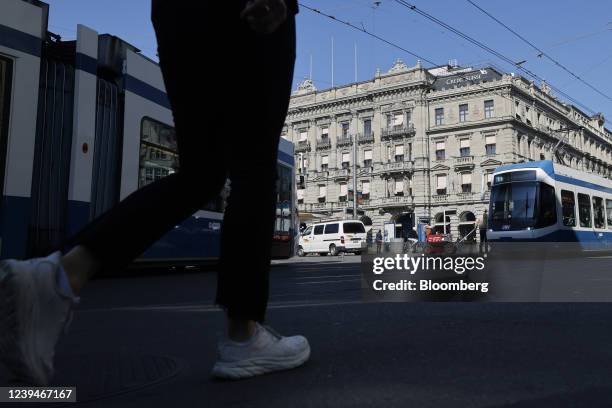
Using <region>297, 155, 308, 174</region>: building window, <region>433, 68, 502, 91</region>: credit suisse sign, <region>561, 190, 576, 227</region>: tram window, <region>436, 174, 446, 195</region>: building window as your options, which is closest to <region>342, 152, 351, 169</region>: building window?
<region>297, 155, 308, 174</region>: building window

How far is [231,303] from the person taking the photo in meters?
1.60

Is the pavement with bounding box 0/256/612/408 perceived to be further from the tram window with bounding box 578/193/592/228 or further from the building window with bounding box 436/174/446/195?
the building window with bounding box 436/174/446/195

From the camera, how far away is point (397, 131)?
4697 centimetres

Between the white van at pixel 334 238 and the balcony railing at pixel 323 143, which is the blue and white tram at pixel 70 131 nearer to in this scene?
the white van at pixel 334 238

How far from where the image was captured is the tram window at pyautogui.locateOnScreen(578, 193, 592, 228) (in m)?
17.5

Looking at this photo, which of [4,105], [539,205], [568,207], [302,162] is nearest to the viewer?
[4,105]

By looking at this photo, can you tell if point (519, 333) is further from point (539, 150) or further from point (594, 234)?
point (539, 150)

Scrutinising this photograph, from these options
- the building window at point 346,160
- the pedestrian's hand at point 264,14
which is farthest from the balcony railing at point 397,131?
the pedestrian's hand at point 264,14

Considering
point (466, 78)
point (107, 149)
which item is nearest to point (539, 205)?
point (107, 149)

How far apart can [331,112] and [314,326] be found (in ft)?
161

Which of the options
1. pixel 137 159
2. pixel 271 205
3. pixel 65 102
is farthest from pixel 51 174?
pixel 271 205

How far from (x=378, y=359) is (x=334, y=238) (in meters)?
26.9

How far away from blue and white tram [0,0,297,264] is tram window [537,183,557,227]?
11282 millimetres

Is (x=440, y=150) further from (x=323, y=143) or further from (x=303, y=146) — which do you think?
(x=303, y=146)
